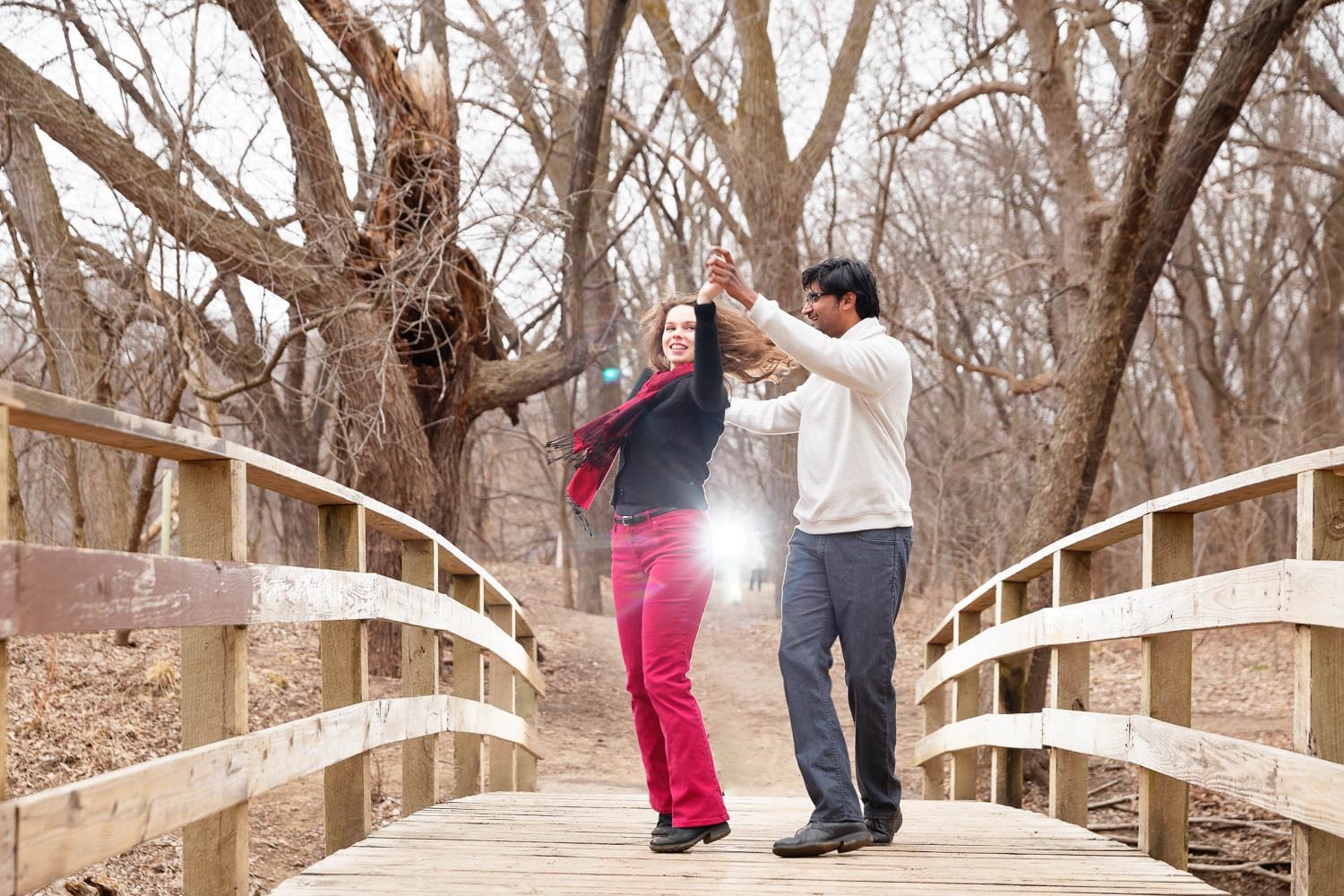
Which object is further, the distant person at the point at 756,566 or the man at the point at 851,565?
the distant person at the point at 756,566

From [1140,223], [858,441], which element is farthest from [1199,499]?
[1140,223]

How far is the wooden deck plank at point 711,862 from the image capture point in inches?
121

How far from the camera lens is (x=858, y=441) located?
3814 millimetres

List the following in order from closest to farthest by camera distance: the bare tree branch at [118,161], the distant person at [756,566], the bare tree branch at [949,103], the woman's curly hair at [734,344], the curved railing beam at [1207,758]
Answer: the curved railing beam at [1207,758]
the woman's curly hair at [734,344]
the bare tree branch at [118,161]
the bare tree branch at [949,103]
the distant person at [756,566]

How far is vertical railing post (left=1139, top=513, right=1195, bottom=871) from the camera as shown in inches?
135

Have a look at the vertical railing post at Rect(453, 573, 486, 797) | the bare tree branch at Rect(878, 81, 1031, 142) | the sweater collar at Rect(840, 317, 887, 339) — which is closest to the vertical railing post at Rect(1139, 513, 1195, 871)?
the sweater collar at Rect(840, 317, 887, 339)

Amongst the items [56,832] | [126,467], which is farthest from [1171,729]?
[126,467]

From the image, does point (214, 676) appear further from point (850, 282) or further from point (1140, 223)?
point (1140, 223)

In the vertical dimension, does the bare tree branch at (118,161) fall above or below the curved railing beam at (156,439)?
above

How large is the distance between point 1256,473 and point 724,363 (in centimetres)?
175

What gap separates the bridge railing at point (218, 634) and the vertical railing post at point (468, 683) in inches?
15.0

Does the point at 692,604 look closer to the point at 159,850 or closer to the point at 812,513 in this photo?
the point at 812,513

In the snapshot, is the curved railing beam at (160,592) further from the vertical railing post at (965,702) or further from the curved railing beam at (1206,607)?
the vertical railing post at (965,702)

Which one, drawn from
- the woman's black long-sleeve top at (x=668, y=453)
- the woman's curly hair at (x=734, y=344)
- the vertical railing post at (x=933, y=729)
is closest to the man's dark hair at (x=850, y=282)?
the woman's curly hair at (x=734, y=344)
